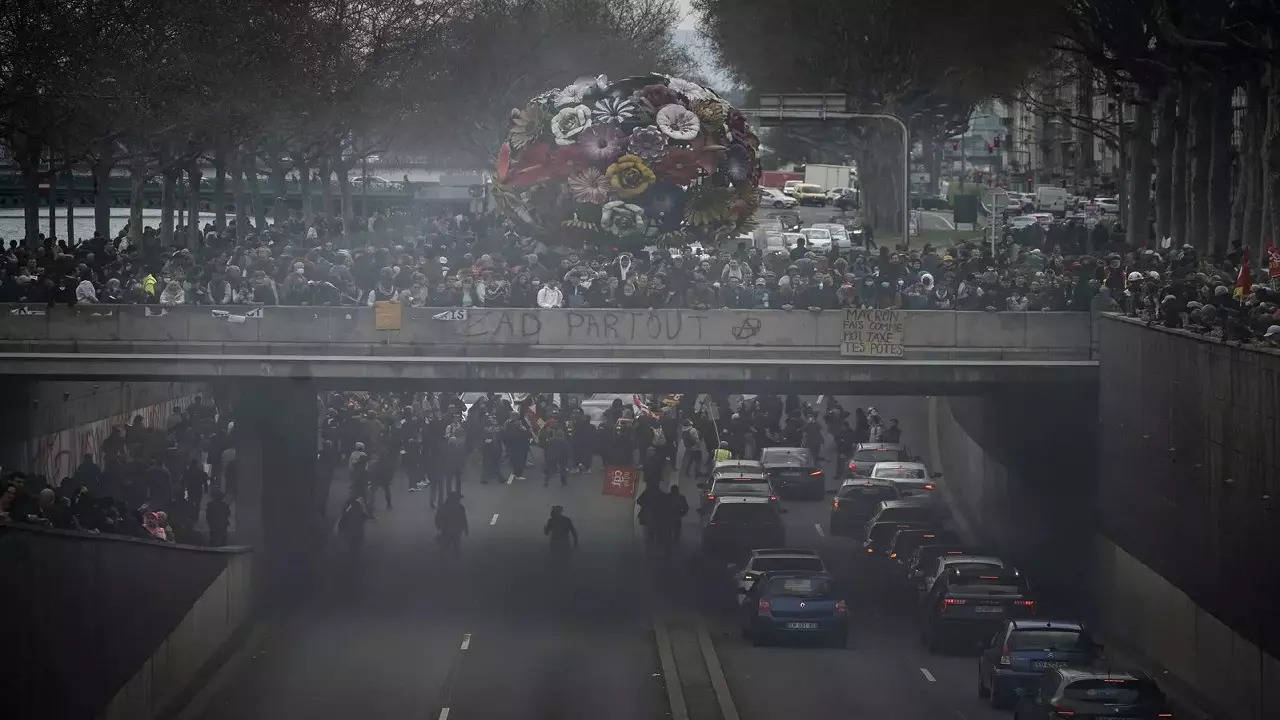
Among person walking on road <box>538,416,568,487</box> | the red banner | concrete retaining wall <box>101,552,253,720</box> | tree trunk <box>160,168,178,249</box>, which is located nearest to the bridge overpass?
the red banner

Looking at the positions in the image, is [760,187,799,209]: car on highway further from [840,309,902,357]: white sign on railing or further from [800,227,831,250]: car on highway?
[840,309,902,357]: white sign on railing

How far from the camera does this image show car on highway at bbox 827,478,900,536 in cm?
4712

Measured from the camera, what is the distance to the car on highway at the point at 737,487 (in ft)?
148

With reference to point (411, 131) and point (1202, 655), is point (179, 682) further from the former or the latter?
point (411, 131)

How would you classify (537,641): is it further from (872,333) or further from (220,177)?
(220,177)

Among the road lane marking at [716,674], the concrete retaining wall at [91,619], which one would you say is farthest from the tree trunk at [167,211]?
the concrete retaining wall at [91,619]

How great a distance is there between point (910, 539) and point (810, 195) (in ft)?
244

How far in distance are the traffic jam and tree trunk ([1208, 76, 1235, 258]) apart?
38.6ft

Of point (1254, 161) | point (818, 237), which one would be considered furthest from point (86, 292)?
point (818, 237)

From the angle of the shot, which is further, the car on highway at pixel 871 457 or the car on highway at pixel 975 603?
the car on highway at pixel 871 457

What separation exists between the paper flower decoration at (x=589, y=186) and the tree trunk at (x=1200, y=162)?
2271cm

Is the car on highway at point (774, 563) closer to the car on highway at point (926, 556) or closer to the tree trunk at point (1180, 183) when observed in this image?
the car on highway at point (926, 556)

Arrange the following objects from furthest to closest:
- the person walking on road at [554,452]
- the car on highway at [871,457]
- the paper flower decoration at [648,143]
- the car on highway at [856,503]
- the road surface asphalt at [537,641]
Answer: the person walking on road at [554,452]
the car on highway at [871,457]
the car on highway at [856,503]
the paper flower decoration at [648,143]
the road surface asphalt at [537,641]

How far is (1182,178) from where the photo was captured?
63281 millimetres
